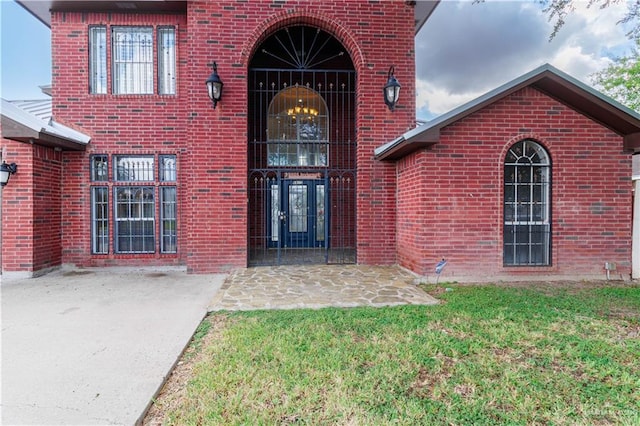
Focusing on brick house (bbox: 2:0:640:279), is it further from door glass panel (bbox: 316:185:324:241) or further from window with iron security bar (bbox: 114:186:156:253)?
door glass panel (bbox: 316:185:324:241)

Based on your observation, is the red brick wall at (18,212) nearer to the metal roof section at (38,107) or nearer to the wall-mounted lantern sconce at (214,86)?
the metal roof section at (38,107)

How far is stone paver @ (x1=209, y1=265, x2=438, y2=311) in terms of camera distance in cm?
457

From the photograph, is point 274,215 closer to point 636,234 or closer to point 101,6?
point 101,6

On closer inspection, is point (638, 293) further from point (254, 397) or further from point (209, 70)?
point (209, 70)

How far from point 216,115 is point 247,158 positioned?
3.84 ft

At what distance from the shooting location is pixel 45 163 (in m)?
6.70

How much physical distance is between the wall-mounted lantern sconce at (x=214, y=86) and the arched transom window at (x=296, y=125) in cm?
326

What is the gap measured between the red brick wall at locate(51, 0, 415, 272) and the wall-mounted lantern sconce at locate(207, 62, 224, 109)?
27 centimetres

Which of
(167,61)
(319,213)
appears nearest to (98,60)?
(167,61)

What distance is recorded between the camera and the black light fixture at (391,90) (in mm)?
6852

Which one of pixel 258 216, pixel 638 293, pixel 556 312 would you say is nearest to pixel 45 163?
pixel 258 216

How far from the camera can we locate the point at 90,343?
3328 mm

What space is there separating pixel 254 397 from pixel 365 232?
5.21 m

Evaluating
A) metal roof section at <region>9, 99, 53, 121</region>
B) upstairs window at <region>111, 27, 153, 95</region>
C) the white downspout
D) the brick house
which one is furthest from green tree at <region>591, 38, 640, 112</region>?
metal roof section at <region>9, 99, 53, 121</region>
